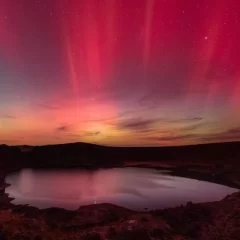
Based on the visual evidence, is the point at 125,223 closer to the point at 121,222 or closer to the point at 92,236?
the point at 121,222

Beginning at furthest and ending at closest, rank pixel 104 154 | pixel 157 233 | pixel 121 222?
pixel 104 154 < pixel 121 222 < pixel 157 233

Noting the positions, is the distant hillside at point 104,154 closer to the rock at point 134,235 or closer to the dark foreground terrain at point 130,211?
the dark foreground terrain at point 130,211

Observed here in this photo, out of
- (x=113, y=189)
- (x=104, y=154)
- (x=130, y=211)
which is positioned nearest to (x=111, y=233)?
(x=130, y=211)

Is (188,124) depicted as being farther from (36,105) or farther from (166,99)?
(36,105)

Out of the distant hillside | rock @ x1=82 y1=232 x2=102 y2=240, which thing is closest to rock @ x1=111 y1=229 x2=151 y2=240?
rock @ x1=82 y1=232 x2=102 y2=240

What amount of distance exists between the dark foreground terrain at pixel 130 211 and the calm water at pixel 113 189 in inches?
2.3

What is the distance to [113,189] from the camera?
2.46m

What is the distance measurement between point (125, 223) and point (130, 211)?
0.10 metres

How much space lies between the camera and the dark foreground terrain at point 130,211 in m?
2.29

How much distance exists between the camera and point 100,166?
2471 mm

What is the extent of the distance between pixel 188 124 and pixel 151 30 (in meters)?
0.81

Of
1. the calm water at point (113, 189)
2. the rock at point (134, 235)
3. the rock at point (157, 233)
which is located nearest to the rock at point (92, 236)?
the rock at point (134, 235)

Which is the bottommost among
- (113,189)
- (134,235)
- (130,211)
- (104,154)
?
(134,235)

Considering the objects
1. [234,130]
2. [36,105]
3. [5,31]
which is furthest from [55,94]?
[234,130]
